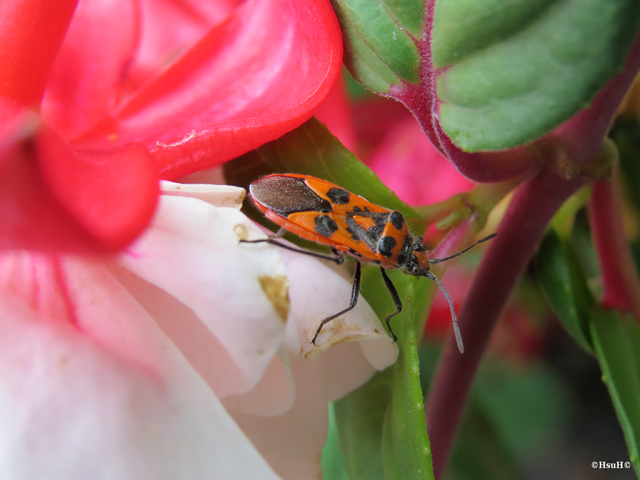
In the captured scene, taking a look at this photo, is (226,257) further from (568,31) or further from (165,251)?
(568,31)

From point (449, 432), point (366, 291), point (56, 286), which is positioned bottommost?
point (449, 432)

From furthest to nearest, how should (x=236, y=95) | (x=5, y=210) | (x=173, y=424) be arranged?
(x=236, y=95)
(x=173, y=424)
(x=5, y=210)

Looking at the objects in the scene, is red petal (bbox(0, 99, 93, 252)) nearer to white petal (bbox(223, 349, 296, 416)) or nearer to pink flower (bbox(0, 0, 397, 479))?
pink flower (bbox(0, 0, 397, 479))

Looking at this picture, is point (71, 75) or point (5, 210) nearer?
point (5, 210)

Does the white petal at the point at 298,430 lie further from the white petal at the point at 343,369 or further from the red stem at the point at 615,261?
the red stem at the point at 615,261

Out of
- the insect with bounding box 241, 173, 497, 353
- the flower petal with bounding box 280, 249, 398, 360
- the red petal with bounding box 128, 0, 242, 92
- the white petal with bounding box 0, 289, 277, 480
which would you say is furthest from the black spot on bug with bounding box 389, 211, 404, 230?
the red petal with bounding box 128, 0, 242, 92

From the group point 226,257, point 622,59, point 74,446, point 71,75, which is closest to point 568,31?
point 622,59
